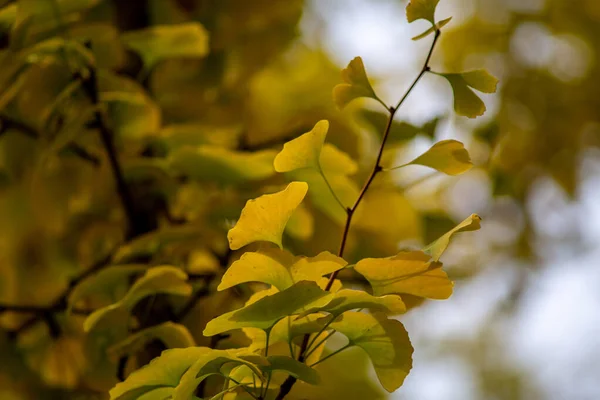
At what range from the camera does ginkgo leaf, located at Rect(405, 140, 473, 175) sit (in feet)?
0.95

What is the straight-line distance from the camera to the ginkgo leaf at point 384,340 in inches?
10.5

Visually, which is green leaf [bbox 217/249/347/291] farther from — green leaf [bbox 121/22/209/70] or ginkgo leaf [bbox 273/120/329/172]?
green leaf [bbox 121/22/209/70]

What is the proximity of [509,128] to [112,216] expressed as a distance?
0.60 m

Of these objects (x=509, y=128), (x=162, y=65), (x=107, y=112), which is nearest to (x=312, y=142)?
(x=107, y=112)

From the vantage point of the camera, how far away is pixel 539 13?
1.03 metres

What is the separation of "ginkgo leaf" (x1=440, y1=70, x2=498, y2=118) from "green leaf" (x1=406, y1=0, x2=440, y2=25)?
0.10 ft

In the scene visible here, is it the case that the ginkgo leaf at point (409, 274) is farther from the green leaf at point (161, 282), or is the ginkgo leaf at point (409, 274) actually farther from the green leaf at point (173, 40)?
the green leaf at point (173, 40)

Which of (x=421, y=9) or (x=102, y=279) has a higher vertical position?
(x=421, y=9)

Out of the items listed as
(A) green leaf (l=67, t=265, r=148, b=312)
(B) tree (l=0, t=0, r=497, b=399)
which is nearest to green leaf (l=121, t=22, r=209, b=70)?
(B) tree (l=0, t=0, r=497, b=399)

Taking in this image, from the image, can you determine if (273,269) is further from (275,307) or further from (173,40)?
(173,40)

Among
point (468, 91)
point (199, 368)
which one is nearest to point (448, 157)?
point (468, 91)

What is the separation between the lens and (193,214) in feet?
1.47

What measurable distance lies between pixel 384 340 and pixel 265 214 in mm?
73

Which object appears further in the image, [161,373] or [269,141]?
[269,141]
